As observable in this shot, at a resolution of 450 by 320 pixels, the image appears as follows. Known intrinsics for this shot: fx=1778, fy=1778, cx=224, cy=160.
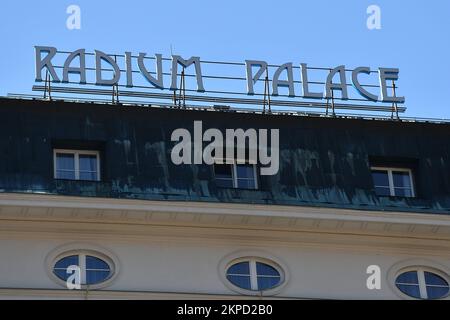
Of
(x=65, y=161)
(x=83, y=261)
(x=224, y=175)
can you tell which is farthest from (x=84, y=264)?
(x=224, y=175)

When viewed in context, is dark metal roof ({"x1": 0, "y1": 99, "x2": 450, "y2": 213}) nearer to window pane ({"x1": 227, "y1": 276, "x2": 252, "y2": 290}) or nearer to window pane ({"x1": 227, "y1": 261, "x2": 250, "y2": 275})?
window pane ({"x1": 227, "y1": 261, "x2": 250, "y2": 275})

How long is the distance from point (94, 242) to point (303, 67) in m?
10.4

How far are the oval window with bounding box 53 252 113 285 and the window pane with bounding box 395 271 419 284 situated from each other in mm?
8197

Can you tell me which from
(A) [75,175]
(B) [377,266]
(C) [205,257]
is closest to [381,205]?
(B) [377,266]

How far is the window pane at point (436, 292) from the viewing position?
49.6 meters

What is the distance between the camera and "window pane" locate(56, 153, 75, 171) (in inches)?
1975

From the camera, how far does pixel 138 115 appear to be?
5138 centimetres

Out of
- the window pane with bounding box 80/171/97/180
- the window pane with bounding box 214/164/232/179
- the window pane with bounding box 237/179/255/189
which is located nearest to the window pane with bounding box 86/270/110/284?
the window pane with bounding box 80/171/97/180

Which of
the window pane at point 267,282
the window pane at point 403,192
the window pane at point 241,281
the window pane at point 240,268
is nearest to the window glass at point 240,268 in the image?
the window pane at point 240,268

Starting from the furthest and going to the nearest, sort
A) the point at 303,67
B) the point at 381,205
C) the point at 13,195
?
the point at 303,67, the point at 381,205, the point at 13,195

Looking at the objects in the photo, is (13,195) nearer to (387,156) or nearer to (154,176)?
(154,176)

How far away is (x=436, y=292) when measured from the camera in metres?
49.8

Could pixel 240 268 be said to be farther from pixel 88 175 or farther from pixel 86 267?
pixel 88 175
